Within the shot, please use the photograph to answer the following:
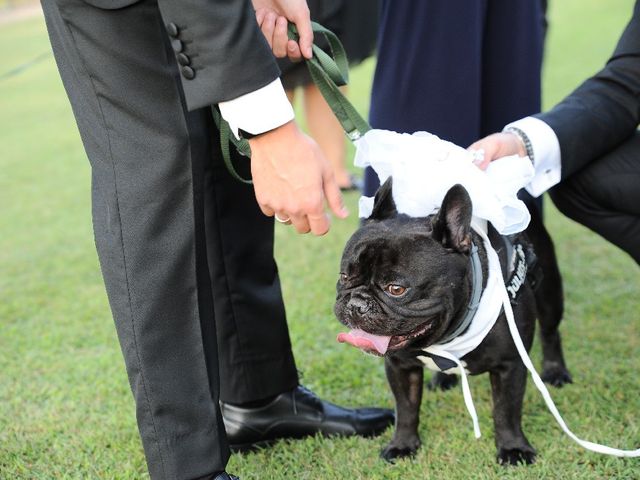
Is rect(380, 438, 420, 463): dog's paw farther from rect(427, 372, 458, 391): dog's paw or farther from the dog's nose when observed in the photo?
the dog's nose

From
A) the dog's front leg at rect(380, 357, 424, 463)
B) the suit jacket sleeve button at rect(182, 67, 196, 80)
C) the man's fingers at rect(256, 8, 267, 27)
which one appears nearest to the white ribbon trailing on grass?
the dog's front leg at rect(380, 357, 424, 463)

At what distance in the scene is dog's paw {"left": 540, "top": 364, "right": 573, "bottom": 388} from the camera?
305 centimetres

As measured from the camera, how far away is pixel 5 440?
112 inches

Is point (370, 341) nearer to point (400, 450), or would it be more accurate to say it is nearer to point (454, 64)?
point (400, 450)

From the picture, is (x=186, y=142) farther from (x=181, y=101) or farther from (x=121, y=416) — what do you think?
(x=121, y=416)

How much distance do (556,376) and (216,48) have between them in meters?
2.03

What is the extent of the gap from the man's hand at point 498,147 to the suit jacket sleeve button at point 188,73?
3.31ft

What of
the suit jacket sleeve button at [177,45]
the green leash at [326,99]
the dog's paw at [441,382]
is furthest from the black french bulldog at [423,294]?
the suit jacket sleeve button at [177,45]

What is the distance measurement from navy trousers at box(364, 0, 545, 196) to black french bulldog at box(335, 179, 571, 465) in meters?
0.73

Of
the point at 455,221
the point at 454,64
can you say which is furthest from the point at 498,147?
the point at 454,64

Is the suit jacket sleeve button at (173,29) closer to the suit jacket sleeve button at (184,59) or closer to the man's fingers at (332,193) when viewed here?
the suit jacket sleeve button at (184,59)

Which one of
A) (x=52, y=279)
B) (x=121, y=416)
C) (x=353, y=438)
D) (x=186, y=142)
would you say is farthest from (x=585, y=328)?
(x=52, y=279)

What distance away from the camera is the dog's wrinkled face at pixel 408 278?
7.11ft

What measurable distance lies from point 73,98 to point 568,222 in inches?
→ 147
